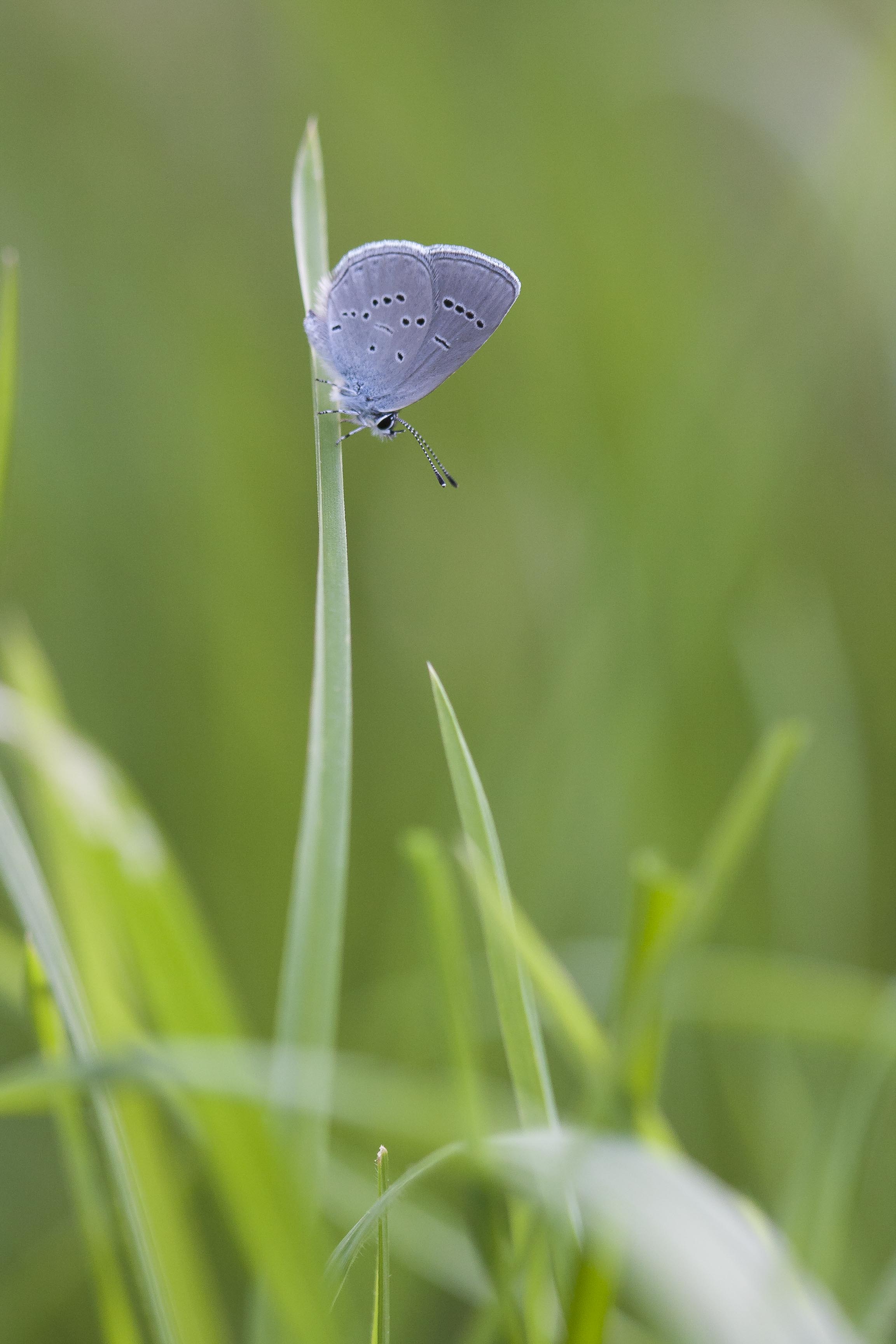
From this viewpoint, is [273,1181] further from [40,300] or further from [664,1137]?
[40,300]

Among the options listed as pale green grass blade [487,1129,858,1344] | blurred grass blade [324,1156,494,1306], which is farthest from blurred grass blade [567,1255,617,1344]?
blurred grass blade [324,1156,494,1306]

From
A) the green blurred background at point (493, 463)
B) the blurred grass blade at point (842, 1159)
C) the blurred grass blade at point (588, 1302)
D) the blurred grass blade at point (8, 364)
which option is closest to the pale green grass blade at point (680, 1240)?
the blurred grass blade at point (588, 1302)

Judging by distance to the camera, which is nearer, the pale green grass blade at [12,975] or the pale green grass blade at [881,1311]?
the pale green grass blade at [881,1311]

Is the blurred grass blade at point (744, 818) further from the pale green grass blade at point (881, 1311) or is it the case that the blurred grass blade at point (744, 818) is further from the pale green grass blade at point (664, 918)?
the pale green grass blade at point (881, 1311)

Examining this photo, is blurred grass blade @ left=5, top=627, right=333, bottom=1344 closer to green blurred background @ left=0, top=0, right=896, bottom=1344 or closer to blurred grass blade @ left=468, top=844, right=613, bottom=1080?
blurred grass blade @ left=468, top=844, right=613, bottom=1080

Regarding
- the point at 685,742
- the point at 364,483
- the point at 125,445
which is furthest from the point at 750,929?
the point at 125,445
